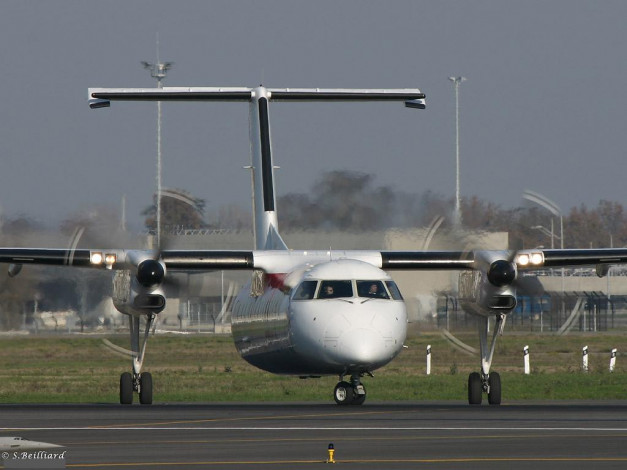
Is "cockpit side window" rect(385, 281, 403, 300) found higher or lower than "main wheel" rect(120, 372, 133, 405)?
higher

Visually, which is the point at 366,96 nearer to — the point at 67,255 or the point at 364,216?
the point at 364,216

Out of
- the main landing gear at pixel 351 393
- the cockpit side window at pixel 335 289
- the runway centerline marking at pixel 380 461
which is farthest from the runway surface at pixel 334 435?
the cockpit side window at pixel 335 289

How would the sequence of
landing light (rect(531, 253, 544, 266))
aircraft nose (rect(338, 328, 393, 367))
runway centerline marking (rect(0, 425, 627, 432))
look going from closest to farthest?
runway centerline marking (rect(0, 425, 627, 432)), aircraft nose (rect(338, 328, 393, 367)), landing light (rect(531, 253, 544, 266))

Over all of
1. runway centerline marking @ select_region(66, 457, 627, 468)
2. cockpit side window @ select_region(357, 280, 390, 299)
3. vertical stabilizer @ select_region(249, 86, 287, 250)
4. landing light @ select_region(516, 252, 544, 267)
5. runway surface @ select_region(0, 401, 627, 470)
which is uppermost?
vertical stabilizer @ select_region(249, 86, 287, 250)

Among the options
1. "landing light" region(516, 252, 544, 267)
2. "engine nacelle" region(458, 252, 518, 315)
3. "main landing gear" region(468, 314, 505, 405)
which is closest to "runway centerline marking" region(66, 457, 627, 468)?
"engine nacelle" region(458, 252, 518, 315)

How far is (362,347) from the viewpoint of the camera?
23297mm

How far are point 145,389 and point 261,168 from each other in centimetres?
760

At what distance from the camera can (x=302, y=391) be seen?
3500 cm

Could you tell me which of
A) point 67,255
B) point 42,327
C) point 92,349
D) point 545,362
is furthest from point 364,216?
point 92,349

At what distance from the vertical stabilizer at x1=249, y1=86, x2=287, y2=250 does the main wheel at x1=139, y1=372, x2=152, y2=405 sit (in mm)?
5342

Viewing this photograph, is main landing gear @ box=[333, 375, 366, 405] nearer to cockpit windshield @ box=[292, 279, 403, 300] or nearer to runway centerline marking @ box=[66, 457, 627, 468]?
cockpit windshield @ box=[292, 279, 403, 300]

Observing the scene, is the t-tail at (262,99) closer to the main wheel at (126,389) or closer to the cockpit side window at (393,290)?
the main wheel at (126,389)

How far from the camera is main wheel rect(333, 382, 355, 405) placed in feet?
82.7

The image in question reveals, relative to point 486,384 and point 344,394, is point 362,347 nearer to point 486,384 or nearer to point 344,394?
point 344,394
